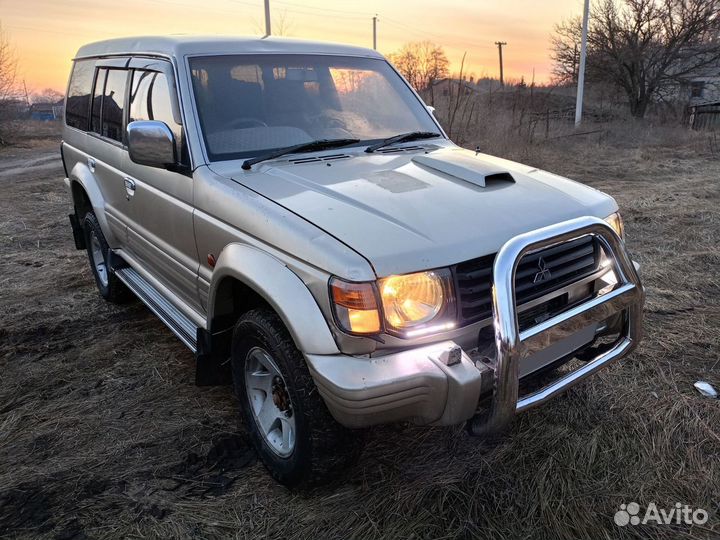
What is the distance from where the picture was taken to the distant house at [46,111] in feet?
105

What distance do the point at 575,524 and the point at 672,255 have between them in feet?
14.4

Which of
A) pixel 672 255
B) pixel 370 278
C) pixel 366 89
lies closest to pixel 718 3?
pixel 672 255

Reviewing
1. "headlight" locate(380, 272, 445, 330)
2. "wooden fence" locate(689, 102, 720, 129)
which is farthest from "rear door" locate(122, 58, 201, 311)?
"wooden fence" locate(689, 102, 720, 129)

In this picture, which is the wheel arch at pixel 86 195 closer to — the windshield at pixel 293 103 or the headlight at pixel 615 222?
the windshield at pixel 293 103

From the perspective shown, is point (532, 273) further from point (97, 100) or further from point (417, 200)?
point (97, 100)

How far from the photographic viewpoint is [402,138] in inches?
136

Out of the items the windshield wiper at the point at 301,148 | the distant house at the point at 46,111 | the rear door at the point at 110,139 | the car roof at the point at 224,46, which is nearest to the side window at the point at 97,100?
the rear door at the point at 110,139

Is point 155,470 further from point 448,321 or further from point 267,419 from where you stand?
point 448,321

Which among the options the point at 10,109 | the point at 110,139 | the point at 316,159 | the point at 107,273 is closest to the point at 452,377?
the point at 316,159

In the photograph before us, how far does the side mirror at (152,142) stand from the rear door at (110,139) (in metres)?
1.00

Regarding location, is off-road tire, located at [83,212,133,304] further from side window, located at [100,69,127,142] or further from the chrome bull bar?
the chrome bull bar

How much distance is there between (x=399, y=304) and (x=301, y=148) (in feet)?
4.48

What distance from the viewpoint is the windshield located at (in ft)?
9.86

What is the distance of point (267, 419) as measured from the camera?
2623 millimetres
